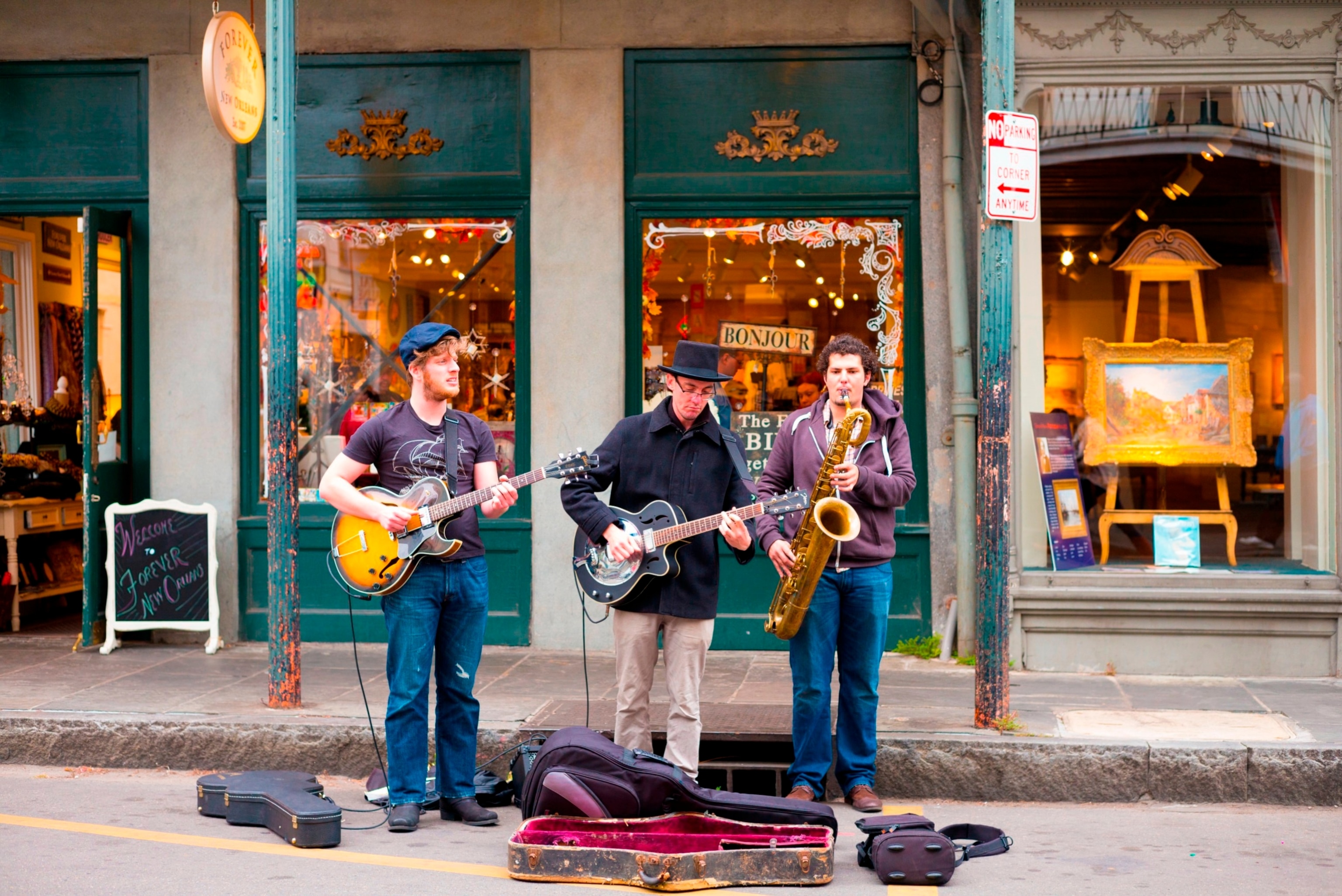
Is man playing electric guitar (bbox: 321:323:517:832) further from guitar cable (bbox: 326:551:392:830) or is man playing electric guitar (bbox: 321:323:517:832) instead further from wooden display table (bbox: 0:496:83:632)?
wooden display table (bbox: 0:496:83:632)

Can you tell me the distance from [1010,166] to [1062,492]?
2.83 m

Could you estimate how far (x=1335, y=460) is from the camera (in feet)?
27.4

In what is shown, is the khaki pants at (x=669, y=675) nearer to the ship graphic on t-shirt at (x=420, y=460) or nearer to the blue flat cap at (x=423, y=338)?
the ship graphic on t-shirt at (x=420, y=460)

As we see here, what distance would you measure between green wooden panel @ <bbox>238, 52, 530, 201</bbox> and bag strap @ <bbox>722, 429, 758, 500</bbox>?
12.9 ft

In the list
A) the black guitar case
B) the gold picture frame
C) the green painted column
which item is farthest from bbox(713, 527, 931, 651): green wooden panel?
the black guitar case

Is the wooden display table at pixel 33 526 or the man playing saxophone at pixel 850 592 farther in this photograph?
the wooden display table at pixel 33 526

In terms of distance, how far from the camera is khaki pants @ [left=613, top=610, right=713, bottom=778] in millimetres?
5715

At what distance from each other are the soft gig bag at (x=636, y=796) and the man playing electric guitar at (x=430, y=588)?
778 millimetres

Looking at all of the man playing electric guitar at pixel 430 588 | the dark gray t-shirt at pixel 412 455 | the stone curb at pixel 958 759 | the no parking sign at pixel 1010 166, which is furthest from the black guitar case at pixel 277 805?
the no parking sign at pixel 1010 166

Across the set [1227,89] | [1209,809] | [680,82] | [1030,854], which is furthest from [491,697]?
[1227,89]

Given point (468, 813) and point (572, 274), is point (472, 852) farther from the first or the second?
point (572, 274)

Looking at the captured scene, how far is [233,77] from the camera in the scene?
7.61 metres

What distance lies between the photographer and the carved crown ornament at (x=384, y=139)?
9.24 meters

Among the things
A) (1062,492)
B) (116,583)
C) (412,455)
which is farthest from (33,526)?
(1062,492)
